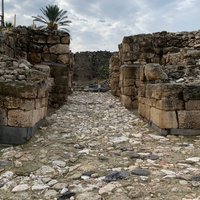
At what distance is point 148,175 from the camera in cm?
335

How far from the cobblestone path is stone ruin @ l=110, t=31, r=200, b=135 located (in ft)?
1.13

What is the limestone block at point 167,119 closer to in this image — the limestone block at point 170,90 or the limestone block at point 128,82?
the limestone block at point 170,90

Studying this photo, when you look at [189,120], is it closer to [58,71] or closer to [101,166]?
[101,166]

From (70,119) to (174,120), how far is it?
280cm

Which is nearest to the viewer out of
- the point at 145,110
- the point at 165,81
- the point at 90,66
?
the point at 165,81

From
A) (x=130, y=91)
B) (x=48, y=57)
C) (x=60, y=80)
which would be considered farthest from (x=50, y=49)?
(x=130, y=91)

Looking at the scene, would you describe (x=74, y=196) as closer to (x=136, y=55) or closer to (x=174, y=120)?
(x=174, y=120)

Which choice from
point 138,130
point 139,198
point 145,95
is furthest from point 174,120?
point 139,198

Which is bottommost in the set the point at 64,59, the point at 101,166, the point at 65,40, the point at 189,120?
the point at 101,166

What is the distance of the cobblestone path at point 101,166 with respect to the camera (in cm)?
295

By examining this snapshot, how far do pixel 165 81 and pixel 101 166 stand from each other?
3.15m

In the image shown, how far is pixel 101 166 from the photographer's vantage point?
12.2 feet

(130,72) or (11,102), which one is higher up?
(130,72)

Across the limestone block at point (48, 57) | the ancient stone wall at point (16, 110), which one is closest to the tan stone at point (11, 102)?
the ancient stone wall at point (16, 110)
